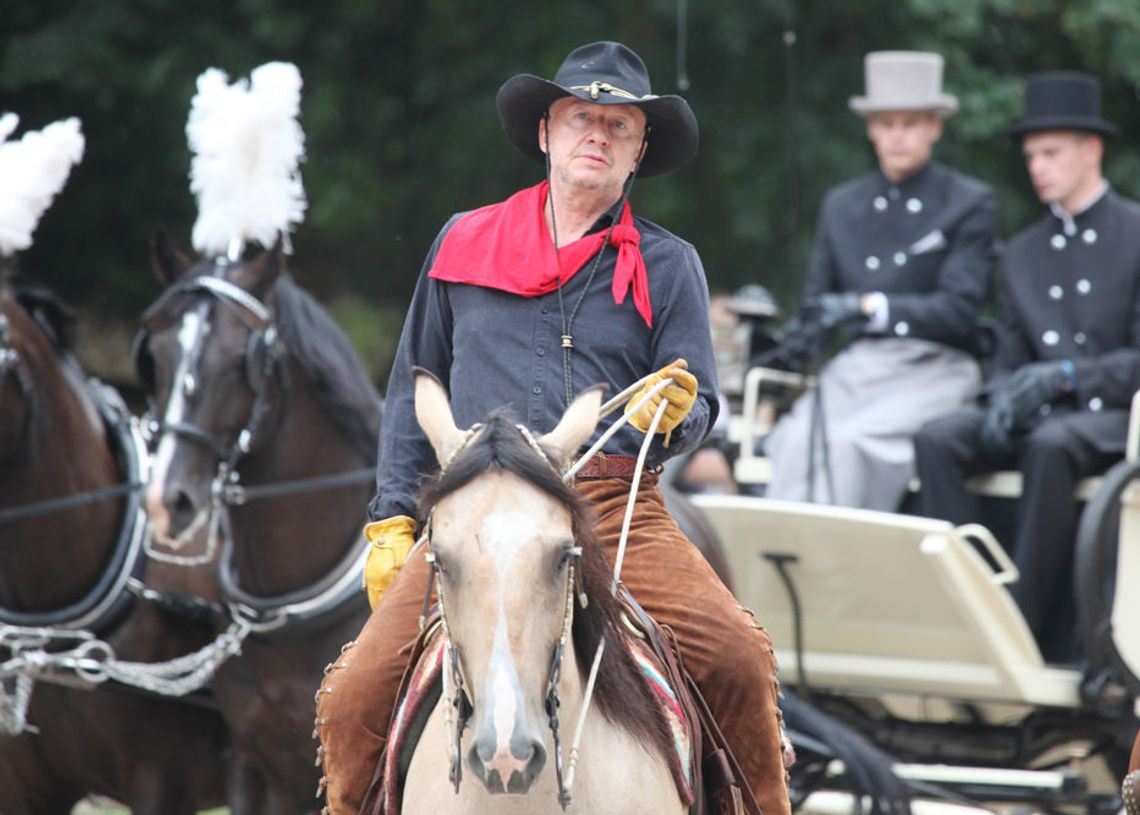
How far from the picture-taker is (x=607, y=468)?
11.3ft

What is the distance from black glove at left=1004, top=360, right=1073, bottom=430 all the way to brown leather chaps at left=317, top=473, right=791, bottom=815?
2915mm

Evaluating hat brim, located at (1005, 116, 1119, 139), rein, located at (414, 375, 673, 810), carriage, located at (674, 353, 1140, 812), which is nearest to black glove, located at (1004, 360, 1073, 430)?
carriage, located at (674, 353, 1140, 812)

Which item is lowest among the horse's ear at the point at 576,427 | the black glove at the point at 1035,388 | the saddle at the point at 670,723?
the saddle at the point at 670,723

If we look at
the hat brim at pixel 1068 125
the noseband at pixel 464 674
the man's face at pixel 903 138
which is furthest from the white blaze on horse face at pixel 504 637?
the man's face at pixel 903 138

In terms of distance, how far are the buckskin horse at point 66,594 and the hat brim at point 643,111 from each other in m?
2.21

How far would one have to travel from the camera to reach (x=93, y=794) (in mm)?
5496

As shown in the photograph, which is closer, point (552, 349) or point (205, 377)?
point (552, 349)

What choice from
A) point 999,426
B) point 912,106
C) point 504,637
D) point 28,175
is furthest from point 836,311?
point 504,637

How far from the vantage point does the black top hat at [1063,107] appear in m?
6.38

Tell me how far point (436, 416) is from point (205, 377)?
233 centimetres

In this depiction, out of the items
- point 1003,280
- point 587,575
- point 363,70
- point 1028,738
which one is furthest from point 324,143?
point 587,575

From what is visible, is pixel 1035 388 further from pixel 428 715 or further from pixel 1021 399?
pixel 428 715

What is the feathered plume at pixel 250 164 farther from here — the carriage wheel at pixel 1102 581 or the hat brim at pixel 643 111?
the carriage wheel at pixel 1102 581

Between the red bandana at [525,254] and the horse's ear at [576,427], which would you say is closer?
the horse's ear at [576,427]
